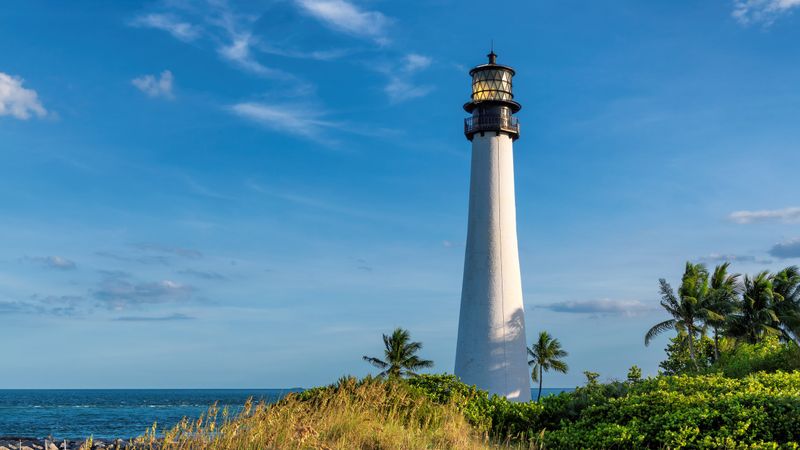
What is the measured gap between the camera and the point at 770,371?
2245 cm

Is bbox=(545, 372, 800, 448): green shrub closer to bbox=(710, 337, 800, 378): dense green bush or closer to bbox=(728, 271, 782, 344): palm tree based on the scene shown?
bbox=(710, 337, 800, 378): dense green bush

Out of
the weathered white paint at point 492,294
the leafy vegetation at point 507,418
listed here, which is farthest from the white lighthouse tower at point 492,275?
the leafy vegetation at point 507,418

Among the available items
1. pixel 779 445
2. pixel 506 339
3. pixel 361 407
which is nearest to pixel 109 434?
pixel 506 339

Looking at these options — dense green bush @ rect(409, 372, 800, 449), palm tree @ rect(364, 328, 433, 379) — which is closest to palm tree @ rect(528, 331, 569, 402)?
palm tree @ rect(364, 328, 433, 379)

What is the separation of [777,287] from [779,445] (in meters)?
39.1

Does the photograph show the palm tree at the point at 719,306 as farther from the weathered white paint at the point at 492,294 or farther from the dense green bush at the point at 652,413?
the dense green bush at the point at 652,413

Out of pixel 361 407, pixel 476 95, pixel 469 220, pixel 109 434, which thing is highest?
pixel 476 95

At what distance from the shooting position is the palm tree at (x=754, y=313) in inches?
1686

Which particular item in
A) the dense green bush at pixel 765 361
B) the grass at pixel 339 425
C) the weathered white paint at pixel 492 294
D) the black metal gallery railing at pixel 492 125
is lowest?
the grass at pixel 339 425

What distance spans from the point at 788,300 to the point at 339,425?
42.8 m

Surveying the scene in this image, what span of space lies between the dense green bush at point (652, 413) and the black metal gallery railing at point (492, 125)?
16.2m

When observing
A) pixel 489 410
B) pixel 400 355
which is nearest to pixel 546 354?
pixel 400 355

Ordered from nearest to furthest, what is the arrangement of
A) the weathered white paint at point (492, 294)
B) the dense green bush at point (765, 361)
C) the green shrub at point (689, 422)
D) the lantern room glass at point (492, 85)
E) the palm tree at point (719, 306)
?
the green shrub at point (689, 422) → the dense green bush at point (765, 361) → the weathered white paint at point (492, 294) → the lantern room glass at point (492, 85) → the palm tree at point (719, 306)

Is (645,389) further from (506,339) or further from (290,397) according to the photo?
(506,339)
